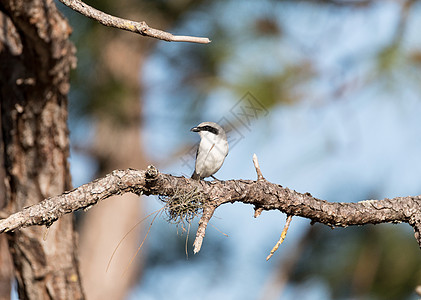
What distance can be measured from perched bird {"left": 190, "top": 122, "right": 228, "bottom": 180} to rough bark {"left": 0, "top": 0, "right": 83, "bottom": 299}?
1.87ft

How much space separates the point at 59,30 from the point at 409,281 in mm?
3331

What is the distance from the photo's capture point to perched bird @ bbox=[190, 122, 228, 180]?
7.46 ft

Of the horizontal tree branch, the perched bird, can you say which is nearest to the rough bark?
the perched bird

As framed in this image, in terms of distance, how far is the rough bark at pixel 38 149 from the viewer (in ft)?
7.49

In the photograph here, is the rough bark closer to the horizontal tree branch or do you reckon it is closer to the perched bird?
the perched bird

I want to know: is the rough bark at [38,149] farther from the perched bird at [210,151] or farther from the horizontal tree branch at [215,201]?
the horizontal tree branch at [215,201]

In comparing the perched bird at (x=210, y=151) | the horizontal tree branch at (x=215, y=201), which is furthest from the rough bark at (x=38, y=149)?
the horizontal tree branch at (x=215, y=201)

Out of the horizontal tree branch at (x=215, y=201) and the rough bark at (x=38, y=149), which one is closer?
the horizontal tree branch at (x=215, y=201)

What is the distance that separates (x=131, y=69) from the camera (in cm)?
512

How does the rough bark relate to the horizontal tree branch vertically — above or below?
above

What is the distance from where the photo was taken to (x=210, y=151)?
2.30m

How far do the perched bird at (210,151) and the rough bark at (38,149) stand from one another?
1.87 ft

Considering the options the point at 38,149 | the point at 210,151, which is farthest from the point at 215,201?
the point at 38,149

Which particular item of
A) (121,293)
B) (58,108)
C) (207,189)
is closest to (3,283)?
(58,108)
